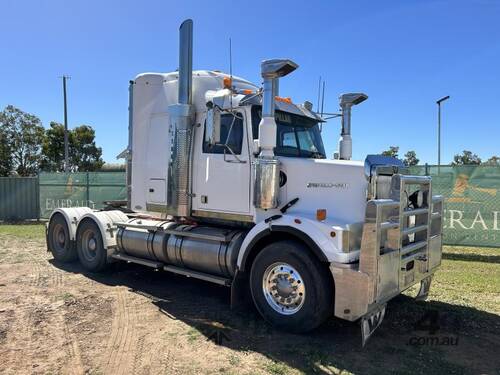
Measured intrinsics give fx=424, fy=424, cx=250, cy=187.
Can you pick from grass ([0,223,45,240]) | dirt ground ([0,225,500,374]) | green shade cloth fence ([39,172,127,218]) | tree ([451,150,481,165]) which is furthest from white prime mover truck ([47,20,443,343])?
tree ([451,150,481,165])

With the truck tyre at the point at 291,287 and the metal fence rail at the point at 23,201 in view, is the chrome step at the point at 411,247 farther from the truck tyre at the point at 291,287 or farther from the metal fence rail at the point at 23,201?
the metal fence rail at the point at 23,201

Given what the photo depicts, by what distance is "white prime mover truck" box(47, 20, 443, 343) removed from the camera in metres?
4.46

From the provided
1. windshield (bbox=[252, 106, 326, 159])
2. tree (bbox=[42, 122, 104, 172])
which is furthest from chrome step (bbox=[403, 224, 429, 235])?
tree (bbox=[42, 122, 104, 172])

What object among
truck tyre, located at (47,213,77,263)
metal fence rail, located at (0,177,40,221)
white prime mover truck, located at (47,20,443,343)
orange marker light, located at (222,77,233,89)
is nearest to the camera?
white prime mover truck, located at (47,20,443,343)

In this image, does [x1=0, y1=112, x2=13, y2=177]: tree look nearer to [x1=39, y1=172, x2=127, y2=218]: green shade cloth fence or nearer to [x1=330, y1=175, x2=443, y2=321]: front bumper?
[x1=39, y1=172, x2=127, y2=218]: green shade cloth fence

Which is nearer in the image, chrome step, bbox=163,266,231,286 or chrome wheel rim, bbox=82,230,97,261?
chrome step, bbox=163,266,231,286

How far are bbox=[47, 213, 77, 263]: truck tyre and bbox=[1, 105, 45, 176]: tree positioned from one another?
34.5 meters

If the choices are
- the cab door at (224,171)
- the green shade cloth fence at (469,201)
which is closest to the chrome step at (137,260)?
the cab door at (224,171)

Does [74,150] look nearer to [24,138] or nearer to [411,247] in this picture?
[24,138]

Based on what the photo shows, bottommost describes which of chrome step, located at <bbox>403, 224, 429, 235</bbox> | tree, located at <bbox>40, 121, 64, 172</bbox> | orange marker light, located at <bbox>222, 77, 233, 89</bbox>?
chrome step, located at <bbox>403, 224, 429, 235</bbox>

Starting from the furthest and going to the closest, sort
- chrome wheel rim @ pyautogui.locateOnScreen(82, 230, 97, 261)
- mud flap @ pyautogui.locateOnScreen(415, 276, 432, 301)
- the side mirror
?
chrome wheel rim @ pyautogui.locateOnScreen(82, 230, 97, 261)
mud flap @ pyautogui.locateOnScreen(415, 276, 432, 301)
the side mirror

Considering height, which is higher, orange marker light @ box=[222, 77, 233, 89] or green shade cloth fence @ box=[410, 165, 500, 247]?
orange marker light @ box=[222, 77, 233, 89]

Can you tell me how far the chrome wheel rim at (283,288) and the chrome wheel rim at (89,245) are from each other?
4.20 metres

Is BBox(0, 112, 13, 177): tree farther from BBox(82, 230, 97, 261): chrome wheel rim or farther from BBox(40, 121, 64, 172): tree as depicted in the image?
BBox(82, 230, 97, 261): chrome wheel rim
